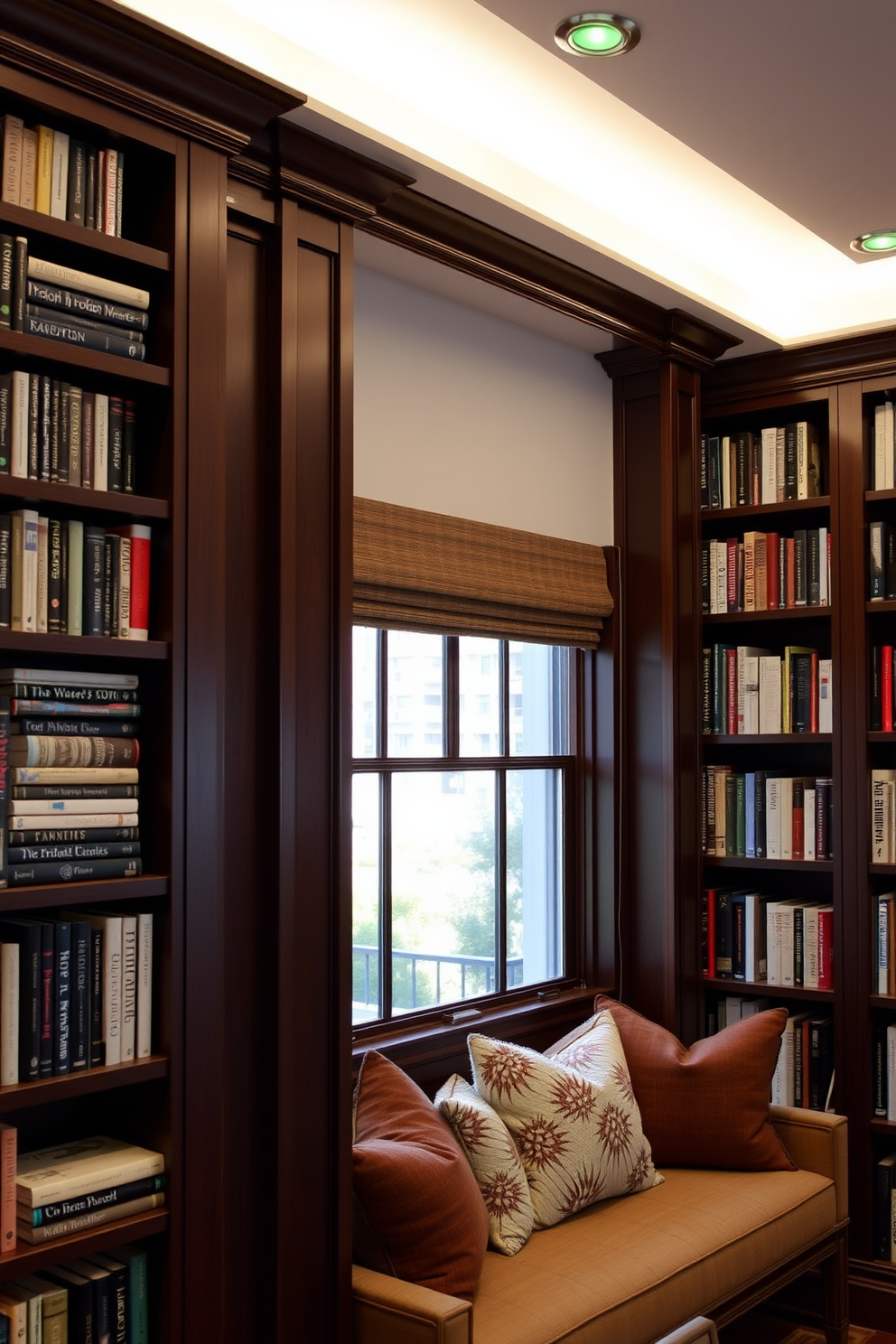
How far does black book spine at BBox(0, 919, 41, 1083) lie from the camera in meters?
1.96

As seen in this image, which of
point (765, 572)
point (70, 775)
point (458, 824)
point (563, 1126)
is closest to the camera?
point (70, 775)

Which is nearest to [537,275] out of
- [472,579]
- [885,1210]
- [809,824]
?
[472,579]

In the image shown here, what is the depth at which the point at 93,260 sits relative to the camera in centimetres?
219

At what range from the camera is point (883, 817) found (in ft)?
12.0

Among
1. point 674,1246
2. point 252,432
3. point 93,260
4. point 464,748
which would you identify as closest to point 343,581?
point 252,432

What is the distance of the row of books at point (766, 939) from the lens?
3.74 m

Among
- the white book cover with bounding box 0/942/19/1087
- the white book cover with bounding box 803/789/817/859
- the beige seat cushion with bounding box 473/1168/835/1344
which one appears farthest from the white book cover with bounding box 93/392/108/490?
the white book cover with bounding box 803/789/817/859

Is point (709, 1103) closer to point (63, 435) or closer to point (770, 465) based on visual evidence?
point (770, 465)

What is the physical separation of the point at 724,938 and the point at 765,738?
0.61 metres

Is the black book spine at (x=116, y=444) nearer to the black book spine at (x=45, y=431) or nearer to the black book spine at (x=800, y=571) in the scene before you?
the black book spine at (x=45, y=431)

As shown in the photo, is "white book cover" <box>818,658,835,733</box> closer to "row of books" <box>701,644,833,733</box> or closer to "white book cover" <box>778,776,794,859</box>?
"row of books" <box>701,644,833,733</box>

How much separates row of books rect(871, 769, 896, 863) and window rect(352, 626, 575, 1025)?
85cm

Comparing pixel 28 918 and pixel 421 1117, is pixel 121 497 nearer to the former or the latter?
pixel 28 918

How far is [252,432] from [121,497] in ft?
1.41
